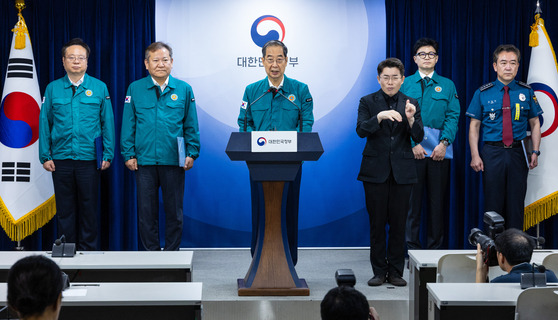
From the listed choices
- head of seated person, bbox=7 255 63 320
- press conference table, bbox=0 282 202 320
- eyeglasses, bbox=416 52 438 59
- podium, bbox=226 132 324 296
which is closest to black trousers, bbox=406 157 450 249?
eyeglasses, bbox=416 52 438 59

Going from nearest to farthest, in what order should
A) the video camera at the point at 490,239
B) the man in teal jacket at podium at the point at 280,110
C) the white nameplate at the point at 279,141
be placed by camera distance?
the video camera at the point at 490,239 → the white nameplate at the point at 279,141 → the man in teal jacket at podium at the point at 280,110

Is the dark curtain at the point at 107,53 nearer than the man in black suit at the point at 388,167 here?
No

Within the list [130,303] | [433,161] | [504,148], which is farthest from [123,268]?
[504,148]

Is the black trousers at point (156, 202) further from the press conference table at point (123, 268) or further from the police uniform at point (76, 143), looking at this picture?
the press conference table at point (123, 268)

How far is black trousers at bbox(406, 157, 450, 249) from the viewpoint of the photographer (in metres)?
5.39

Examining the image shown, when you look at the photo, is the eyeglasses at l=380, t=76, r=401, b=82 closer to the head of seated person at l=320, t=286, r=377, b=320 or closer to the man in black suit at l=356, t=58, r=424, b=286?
the man in black suit at l=356, t=58, r=424, b=286

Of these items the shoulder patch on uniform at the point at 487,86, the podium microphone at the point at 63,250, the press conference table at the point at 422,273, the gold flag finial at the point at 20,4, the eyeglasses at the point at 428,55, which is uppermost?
the gold flag finial at the point at 20,4

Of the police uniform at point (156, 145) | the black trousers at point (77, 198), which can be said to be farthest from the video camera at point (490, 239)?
the black trousers at point (77, 198)

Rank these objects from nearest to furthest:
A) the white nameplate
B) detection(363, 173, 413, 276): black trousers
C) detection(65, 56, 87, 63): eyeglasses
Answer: the white nameplate, detection(363, 173, 413, 276): black trousers, detection(65, 56, 87, 63): eyeglasses

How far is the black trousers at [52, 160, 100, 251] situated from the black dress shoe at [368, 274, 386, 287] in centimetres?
217

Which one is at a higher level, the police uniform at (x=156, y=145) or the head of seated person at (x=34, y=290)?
the police uniform at (x=156, y=145)

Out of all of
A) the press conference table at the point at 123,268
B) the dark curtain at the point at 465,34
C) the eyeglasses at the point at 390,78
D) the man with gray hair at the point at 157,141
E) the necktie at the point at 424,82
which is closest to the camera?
the press conference table at the point at 123,268

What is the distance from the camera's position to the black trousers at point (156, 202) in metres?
5.02

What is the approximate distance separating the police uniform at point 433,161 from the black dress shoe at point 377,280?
0.92 metres
